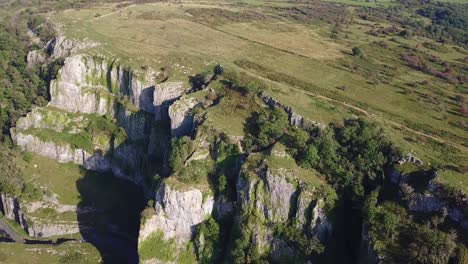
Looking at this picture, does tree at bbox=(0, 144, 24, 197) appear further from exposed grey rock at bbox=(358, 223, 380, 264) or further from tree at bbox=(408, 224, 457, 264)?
tree at bbox=(408, 224, 457, 264)

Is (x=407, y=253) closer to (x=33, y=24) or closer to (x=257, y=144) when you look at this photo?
(x=257, y=144)

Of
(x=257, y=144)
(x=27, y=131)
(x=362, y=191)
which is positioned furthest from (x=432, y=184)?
(x=27, y=131)

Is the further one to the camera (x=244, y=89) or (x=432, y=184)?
(x=244, y=89)

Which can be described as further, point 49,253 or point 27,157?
point 27,157

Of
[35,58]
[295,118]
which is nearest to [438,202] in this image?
[295,118]

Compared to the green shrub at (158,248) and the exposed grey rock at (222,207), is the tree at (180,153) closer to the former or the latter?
the exposed grey rock at (222,207)

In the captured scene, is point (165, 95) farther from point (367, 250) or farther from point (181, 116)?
point (367, 250)

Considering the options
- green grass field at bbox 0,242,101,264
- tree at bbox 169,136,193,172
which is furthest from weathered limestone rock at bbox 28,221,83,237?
tree at bbox 169,136,193,172

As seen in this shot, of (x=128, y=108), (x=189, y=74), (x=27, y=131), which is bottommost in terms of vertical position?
(x=27, y=131)
